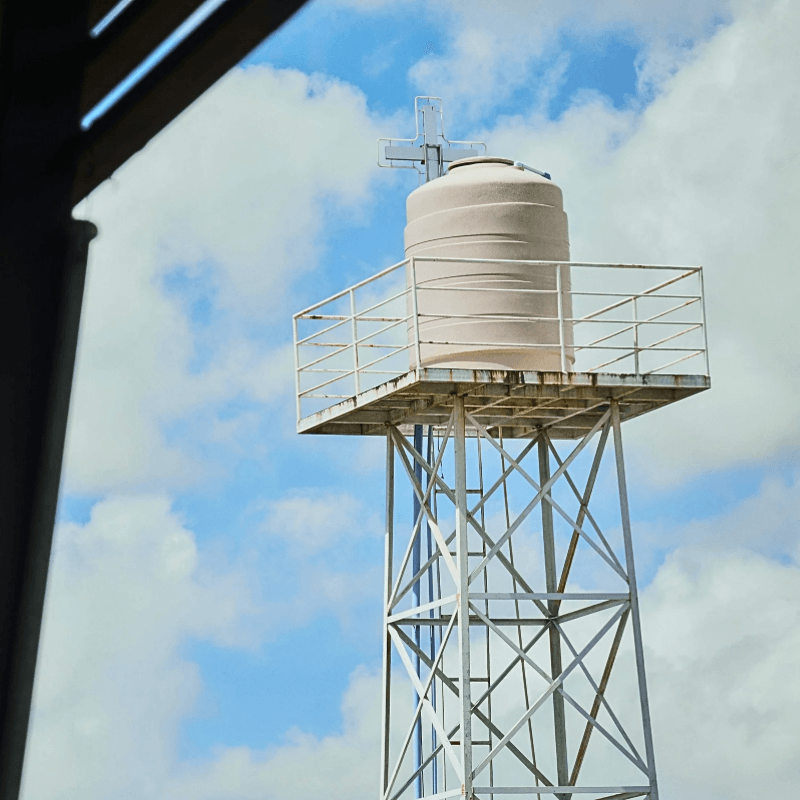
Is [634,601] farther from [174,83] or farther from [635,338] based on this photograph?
[174,83]

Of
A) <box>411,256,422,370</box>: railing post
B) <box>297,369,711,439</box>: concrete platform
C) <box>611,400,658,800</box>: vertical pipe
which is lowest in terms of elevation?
<box>611,400,658,800</box>: vertical pipe

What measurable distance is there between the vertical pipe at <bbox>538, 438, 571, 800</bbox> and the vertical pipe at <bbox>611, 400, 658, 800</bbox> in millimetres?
1216

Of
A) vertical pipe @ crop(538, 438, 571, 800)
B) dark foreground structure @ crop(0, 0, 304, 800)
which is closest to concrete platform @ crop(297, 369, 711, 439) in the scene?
vertical pipe @ crop(538, 438, 571, 800)

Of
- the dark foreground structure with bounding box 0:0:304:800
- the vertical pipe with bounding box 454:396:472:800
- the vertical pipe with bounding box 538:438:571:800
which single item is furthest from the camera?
the vertical pipe with bounding box 538:438:571:800

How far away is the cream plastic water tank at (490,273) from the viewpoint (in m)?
18.2

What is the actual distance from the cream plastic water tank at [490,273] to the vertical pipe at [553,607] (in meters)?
1.90

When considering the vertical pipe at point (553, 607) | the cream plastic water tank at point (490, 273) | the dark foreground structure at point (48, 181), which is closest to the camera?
the dark foreground structure at point (48, 181)

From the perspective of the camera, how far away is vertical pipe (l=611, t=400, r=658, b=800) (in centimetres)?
1774

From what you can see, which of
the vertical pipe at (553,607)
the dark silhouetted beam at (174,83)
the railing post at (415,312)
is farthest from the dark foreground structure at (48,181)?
the vertical pipe at (553,607)

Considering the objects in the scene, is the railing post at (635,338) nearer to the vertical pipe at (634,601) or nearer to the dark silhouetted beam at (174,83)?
the vertical pipe at (634,601)

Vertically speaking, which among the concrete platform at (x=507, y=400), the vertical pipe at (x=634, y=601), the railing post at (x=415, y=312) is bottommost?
Result: the vertical pipe at (x=634, y=601)

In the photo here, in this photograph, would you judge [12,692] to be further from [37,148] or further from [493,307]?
[493,307]

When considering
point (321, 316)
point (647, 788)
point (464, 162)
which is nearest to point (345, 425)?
point (321, 316)

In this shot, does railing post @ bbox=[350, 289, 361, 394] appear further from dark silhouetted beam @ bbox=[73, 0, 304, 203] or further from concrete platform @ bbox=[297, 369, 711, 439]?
dark silhouetted beam @ bbox=[73, 0, 304, 203]
